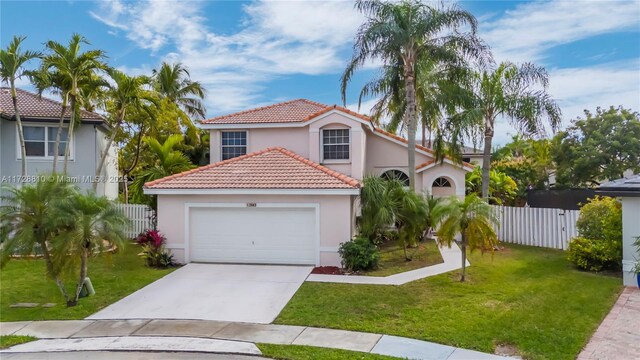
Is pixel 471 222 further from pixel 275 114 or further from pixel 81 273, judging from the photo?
pixel 275 114

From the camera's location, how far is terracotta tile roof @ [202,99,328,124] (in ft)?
65.5

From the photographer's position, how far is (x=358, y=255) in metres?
12.9

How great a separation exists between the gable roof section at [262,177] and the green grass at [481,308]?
12.8ft

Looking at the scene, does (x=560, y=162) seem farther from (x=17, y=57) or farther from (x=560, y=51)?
(x=17, y=57)

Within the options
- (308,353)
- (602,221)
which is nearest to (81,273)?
(308,353)

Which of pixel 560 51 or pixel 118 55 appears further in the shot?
pixel 118 55

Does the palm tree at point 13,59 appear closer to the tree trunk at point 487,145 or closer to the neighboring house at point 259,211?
the neighboring house at point 259,211

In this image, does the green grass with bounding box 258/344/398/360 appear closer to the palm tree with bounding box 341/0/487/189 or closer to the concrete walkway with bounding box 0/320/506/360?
the concrete walkway with bounding box 0/320/506/360

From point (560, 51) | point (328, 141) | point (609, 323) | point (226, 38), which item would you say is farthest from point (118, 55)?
point (609, 323)

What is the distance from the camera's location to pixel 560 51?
1647cm

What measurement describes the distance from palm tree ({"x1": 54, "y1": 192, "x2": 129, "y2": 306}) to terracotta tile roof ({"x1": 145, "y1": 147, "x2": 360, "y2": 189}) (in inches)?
181

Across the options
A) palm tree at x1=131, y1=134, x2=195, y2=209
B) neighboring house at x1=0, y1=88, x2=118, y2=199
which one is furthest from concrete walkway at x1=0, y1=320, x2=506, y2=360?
neighboring house at x1=0, y1=88, x2=118, y2=199

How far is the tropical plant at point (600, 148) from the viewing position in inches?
1032

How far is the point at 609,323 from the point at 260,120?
16051mm
